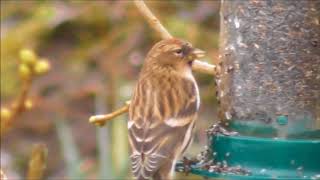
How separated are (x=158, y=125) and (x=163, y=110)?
106 millimetres

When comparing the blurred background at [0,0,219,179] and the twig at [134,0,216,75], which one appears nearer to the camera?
the twig at [134,0,216,75]

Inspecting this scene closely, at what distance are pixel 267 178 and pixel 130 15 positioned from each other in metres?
4.04

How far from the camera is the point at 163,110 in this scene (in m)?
6.20

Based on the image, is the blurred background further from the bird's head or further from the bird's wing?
the bird's wing

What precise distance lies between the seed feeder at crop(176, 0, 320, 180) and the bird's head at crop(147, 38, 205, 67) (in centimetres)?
38

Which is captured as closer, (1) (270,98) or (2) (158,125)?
(1) (270,98)

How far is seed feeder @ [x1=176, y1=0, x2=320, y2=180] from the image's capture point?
18.9 ft

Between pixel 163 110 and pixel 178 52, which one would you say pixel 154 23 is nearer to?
pixel 178 52

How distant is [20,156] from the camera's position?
33.8 ft

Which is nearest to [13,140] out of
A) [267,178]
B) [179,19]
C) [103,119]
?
[179,19]

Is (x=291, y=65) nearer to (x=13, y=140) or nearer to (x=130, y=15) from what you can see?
(x=130, y=15)

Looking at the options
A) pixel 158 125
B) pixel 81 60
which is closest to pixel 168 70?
pixel 158 125

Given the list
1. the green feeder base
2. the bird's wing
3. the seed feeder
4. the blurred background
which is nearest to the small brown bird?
the bird's wing

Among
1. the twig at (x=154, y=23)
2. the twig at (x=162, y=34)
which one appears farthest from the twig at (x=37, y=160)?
the twig at (x=154, y=23)
